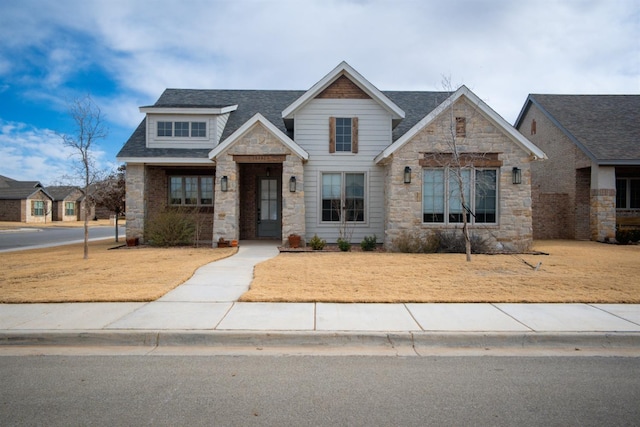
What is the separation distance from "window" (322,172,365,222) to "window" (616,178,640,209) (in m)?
13.0

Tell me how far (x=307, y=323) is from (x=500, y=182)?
33.6ft

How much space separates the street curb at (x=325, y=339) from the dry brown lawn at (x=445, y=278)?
5.25ft

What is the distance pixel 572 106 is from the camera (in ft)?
65.2

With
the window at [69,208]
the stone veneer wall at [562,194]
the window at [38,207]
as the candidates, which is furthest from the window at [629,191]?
the window at [69,208]

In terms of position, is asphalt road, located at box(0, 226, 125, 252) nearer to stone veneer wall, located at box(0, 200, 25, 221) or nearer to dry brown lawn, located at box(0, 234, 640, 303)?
dry brown lawn, located at box(0, 234, 640, 303)

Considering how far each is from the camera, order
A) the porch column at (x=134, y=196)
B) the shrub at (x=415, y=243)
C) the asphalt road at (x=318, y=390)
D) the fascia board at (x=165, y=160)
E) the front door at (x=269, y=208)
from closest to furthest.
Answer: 1. the asphalt road at (x=318, y=390)
2. the shrub at (x=415, y=243)
3. the fascia board at (x=165, y=160)
4. the porch column at (x=134, y=196)
5. the front door at (x=269, y=208)

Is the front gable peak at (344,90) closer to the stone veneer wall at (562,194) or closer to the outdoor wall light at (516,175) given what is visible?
the outdoor wall light at (516,175)

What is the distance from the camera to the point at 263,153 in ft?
46.2

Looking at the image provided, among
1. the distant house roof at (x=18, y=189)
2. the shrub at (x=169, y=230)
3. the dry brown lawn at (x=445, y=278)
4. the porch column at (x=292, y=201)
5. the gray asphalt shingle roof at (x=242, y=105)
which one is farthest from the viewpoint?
the distant house roof at (x=18, y=189)

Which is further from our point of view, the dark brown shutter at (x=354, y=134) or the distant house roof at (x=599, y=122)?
the distant house roof at (x=599, y=122)

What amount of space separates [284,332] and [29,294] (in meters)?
5.09

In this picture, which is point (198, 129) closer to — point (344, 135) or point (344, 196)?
point (344, 135)

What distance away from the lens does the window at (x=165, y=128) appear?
642 inches

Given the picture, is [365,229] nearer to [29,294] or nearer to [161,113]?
[161,113]
